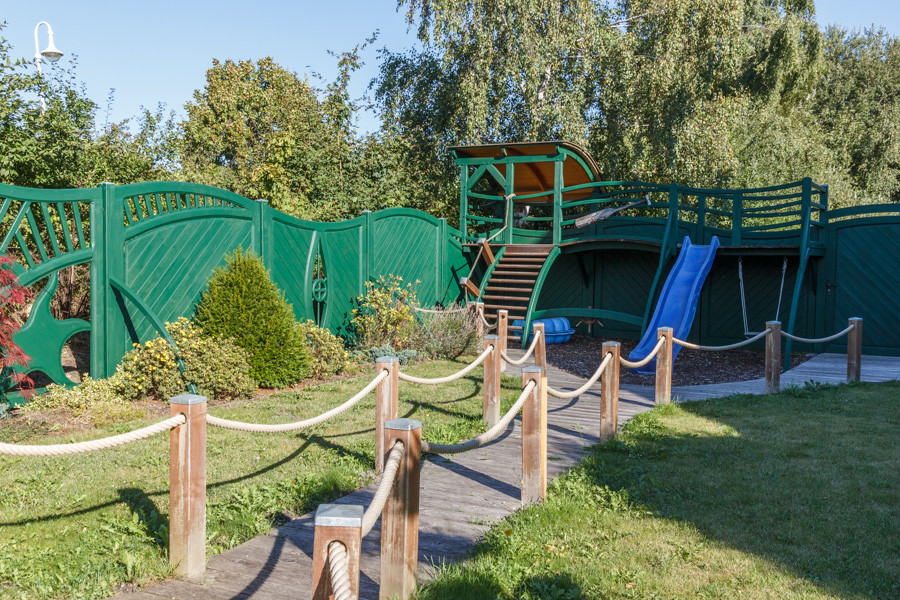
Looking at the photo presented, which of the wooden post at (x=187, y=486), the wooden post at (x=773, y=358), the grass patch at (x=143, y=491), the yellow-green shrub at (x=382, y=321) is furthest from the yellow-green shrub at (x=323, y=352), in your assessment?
the wooden post at (x=187, y=486)

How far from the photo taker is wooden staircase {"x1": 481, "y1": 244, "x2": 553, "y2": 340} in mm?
14852

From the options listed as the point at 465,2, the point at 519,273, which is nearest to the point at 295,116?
the point at 465,2

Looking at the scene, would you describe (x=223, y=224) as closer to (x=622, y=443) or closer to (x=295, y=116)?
(x=622, y=443)

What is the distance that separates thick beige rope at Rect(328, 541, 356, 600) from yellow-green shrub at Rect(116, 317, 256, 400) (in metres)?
5.97

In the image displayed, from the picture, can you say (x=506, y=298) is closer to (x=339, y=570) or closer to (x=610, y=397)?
(x=610, y=397)

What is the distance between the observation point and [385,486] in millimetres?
2848

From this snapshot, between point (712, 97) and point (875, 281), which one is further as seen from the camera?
point (712, 97)

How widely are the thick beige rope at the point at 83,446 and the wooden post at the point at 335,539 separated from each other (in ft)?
4.58

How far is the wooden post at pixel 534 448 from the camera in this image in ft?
16.0

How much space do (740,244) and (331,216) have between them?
8373 mm

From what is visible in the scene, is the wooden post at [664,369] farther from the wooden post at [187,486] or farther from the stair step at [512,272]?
the stair step at [512,272]

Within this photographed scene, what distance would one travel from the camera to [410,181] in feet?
62.5

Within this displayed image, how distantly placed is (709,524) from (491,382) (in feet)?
9.52

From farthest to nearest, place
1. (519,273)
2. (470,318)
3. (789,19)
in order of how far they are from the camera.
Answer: (789,19) < (519,273) < (470,318)
